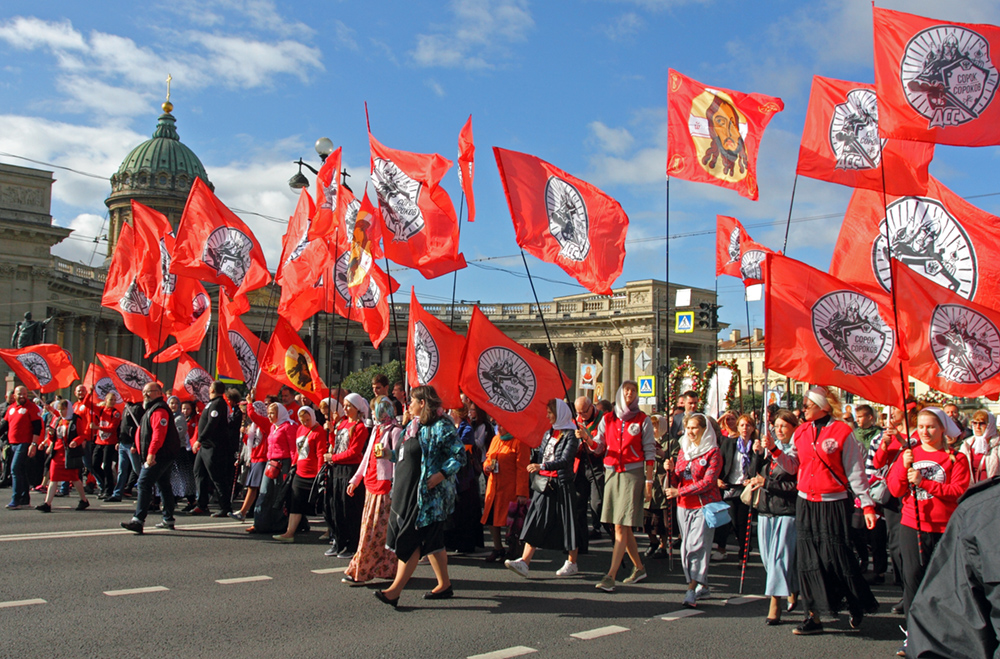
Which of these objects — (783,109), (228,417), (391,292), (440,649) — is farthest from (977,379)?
(228,417)

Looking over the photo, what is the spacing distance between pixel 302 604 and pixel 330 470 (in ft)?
9.23

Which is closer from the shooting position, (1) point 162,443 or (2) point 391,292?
(1) point 162,443

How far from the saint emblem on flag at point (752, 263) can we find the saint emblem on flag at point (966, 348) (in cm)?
969

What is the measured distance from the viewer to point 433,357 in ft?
35.9

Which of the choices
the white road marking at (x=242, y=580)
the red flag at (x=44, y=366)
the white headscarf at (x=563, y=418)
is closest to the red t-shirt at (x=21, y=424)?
the red flag at (x=44, y=366)

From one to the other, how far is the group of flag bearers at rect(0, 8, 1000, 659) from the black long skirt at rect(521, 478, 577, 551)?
86 centimetres

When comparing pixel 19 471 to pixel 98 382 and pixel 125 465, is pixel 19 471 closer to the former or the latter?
pixel 125 465

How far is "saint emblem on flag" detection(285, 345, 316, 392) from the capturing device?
12.4 metres

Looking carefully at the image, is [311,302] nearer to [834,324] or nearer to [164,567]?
[164,567]

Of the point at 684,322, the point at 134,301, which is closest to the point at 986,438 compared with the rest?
the point at 134,301

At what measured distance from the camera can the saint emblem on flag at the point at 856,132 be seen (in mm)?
8969

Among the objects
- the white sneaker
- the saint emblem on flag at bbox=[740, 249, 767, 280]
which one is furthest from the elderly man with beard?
the saint emblem on flag at bbox=[740, 249, 767, 280]

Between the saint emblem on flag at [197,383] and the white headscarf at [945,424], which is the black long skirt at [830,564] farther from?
the saint emblem on flag at [197,383]

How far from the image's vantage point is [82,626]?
6.08 meters
